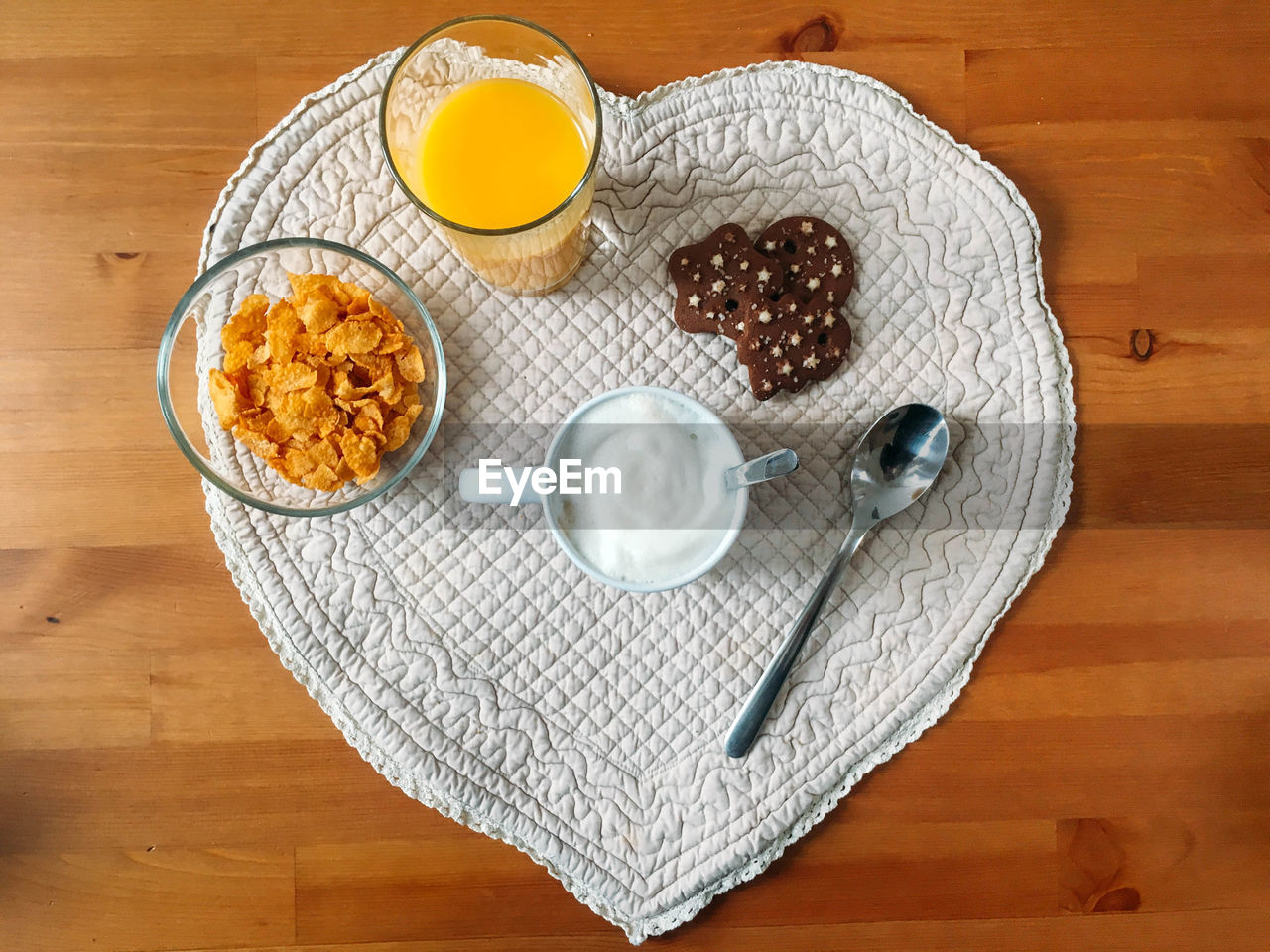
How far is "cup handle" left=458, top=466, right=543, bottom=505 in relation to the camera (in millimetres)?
732

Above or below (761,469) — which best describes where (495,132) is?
above

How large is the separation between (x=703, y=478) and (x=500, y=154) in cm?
30

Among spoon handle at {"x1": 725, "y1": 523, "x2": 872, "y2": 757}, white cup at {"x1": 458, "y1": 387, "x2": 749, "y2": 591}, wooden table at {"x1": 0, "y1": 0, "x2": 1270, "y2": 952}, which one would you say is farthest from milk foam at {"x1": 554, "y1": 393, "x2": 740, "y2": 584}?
wooden table at {"x1": 0, "y1": 0, "x2": 1270, "y2": 952}

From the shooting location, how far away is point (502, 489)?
74cm

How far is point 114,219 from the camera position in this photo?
2.54 feet

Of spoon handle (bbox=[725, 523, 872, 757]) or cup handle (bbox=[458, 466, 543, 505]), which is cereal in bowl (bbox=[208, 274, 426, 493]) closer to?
cup handle (bbox=[458, 466, 543, 505])

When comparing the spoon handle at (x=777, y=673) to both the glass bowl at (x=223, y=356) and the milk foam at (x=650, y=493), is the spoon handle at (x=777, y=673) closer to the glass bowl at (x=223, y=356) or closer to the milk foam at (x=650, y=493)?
the milk foam at (x=650, y=493)

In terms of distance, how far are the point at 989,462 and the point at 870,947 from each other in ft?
1.43

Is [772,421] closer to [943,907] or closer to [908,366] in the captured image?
[908,366]

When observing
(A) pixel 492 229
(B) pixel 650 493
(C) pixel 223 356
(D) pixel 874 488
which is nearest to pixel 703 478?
(B) pixel 650 493

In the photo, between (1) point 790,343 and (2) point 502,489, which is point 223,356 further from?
(1) point 790,343

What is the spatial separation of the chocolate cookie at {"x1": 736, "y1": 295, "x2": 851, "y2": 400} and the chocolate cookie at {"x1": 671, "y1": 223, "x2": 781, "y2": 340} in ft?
0.05

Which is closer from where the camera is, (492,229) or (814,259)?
(492,229)

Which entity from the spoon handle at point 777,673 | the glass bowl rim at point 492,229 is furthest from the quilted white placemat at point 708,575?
the glass bowl rim at point 492,229
